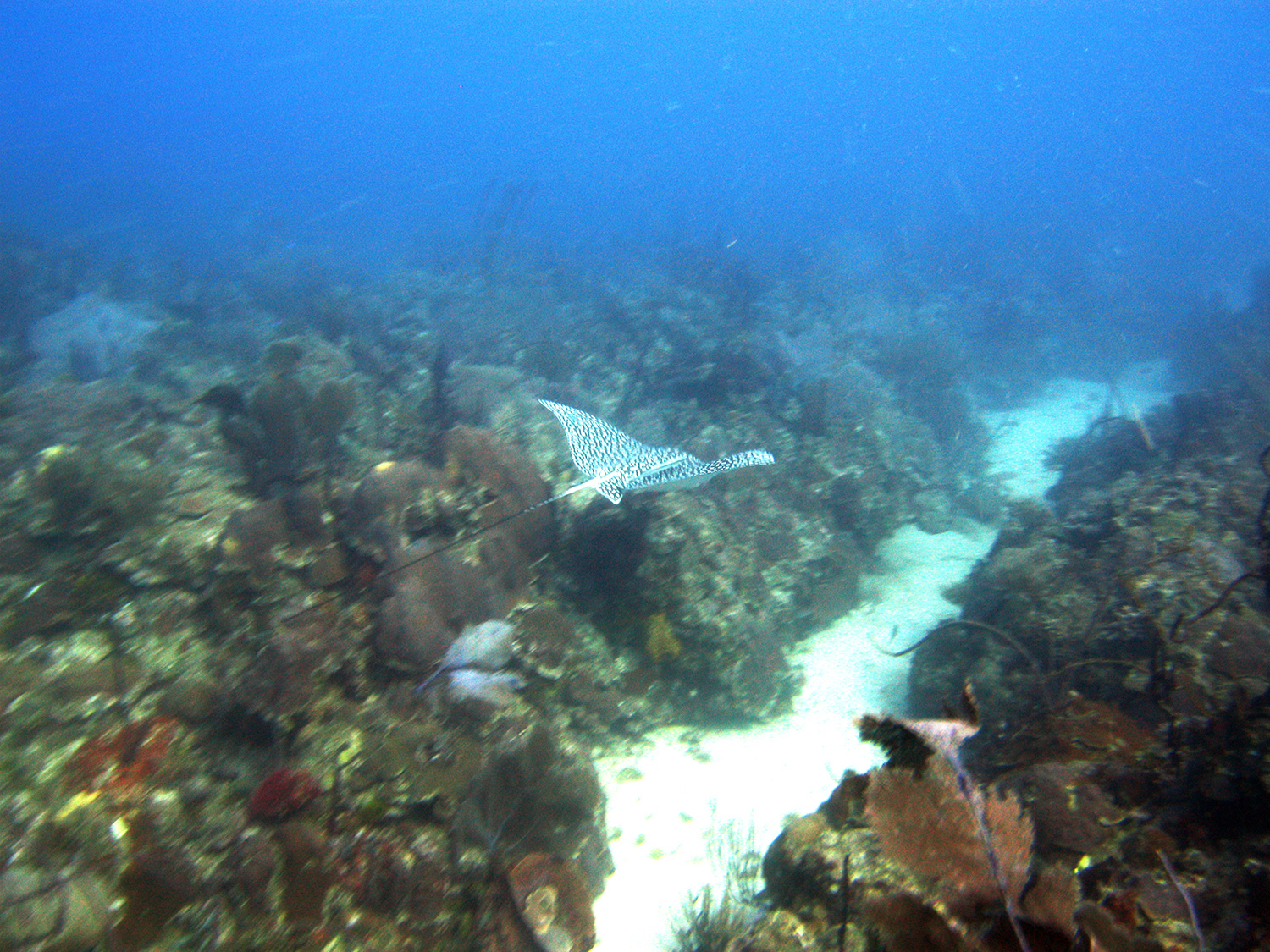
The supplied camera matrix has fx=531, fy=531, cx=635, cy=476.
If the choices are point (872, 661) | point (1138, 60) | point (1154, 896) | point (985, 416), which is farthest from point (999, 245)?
point (1138, 60)

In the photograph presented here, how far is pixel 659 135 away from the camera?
353ft

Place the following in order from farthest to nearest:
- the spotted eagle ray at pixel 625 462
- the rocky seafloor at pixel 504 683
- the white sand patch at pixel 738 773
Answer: the spotted eagle ray at pixel 625 462 → the white sand patch at pixel 738 773 → the rocky seafloor at pixel 504 683

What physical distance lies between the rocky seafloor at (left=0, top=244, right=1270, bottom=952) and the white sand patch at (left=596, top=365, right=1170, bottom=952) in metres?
0.26

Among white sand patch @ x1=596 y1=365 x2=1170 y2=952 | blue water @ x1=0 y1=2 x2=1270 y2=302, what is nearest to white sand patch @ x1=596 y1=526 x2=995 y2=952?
white sand patch @ x1=596 y1=365 x2=1170 y2=952

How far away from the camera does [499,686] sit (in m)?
3.72

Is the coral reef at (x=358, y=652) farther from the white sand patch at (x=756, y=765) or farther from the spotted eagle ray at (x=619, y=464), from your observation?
the spotted eagle ray at (x=619, y=464)

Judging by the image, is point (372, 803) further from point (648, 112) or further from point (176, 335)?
point (648, 112)

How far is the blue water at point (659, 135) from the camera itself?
33.8m

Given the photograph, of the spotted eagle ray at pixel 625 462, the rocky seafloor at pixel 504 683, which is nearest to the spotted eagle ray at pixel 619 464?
the spotted eagle ray at pixel 625 462

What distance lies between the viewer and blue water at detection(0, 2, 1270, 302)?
33.8 m

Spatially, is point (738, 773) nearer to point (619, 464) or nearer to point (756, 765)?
point (756, 765)

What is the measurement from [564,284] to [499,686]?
1907 centimetres

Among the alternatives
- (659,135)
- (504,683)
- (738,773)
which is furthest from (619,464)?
(659,135)

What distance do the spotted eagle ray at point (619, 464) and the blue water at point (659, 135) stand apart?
1655 cm
